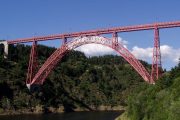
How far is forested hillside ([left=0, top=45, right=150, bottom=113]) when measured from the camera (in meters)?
91.5

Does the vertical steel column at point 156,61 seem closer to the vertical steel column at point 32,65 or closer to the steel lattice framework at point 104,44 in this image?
the steel lattice framework at point 104,44

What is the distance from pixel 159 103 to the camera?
44719 millimetres

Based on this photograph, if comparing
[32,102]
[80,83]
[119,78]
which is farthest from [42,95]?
[119,78]

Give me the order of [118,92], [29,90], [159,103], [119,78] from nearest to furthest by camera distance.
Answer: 1. [159,103]
2. [29,90]
3. [118,92]
4. [119,78]

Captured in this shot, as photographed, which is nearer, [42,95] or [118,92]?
[42,95]

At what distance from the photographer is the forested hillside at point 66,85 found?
91.5m

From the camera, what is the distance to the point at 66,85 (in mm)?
114062

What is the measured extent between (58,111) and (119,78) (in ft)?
152

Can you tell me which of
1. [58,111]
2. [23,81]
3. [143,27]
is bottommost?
[58,111]

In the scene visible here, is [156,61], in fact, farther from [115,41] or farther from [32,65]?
[32,65]

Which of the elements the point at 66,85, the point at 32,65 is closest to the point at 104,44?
the point at 32,65

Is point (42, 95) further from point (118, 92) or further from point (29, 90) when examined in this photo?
point (118, 92)

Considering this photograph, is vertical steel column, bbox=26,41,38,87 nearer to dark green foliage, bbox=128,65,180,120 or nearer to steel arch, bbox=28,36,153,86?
steel arch, bbox=28,36,153,86

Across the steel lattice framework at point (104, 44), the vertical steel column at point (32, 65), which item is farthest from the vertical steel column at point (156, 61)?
the vertical steel column at point (32, 65)
